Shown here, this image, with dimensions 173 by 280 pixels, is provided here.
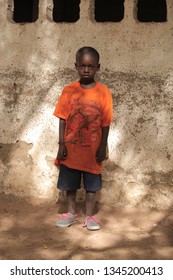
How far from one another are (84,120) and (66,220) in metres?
0.83

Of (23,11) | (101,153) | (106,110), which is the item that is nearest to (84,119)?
(106,110)

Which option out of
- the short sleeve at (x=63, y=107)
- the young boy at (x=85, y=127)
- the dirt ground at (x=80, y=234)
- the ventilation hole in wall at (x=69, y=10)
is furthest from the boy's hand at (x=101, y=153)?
the ventilation hole in wall at (x=69, y=10)

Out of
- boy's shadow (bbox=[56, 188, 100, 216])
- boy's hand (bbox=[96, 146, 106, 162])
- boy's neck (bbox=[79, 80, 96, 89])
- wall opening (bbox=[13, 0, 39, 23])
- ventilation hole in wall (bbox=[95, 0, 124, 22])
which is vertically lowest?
boy's shadow (bbox=[56, 188, 100, 216])

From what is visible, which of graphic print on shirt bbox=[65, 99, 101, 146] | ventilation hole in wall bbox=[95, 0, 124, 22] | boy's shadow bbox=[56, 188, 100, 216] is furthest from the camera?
ventilation hole in wall bbox=[95, 0, 124, 22]

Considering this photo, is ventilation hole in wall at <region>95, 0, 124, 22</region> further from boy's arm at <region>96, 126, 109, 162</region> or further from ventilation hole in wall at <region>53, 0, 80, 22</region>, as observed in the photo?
boy's arm at <region>96, 126, 109, 162</region>

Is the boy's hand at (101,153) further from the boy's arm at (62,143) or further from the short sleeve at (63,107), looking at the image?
the short sleeve at (63,107)

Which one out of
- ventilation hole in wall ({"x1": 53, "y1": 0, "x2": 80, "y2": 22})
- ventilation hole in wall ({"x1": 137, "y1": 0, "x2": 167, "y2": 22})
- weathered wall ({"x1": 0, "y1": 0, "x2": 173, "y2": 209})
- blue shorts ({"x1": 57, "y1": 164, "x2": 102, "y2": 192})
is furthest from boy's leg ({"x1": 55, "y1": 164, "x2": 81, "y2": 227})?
ventilation hole in wall ({"x1": 137, "y1": 0, "x2": 167, "y2": 22})

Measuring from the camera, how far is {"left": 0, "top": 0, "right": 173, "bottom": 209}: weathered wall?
3.73 metres

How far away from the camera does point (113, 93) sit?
3.79m

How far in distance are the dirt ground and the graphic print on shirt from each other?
734 mm

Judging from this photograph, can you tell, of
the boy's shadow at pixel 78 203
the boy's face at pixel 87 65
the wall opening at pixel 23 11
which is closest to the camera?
the boy's face at pixel 87 65

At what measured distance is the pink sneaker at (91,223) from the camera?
3386 mm
